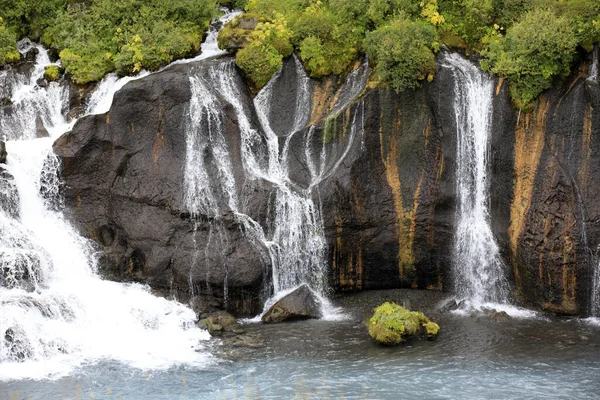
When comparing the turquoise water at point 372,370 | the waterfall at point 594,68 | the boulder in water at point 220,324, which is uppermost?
the waterfall at point 594,68

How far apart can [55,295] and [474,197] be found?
11746 mm

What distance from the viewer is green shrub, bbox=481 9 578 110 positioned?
65.0 ft

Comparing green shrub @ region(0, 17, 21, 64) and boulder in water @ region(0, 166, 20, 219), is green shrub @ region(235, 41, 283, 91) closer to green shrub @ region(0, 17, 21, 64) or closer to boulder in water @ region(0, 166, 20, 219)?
boulder in water @ region(0, 166, 20, 219)

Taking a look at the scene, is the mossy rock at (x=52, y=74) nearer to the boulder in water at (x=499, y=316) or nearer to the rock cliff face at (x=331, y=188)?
the rock cliff face at (x=331, y=188)

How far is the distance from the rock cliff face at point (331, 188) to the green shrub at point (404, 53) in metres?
0.46

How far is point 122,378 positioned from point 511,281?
35.9 feet

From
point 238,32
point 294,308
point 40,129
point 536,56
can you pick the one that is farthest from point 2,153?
point 536,56

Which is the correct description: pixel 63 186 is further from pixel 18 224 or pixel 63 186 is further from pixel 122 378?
pixel 122 378

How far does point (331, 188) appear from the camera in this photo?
20906mm

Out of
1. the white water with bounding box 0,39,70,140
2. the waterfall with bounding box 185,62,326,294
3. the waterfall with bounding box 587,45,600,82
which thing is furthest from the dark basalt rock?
the waterfall with bounding box 587,45,600,82

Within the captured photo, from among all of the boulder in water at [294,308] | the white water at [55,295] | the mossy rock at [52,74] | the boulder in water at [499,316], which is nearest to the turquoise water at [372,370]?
the boulder in water at [499,316]

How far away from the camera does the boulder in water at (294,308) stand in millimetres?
19844

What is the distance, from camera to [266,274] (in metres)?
20.7

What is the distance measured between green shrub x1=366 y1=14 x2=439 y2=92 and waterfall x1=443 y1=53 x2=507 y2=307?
1.12 metres
